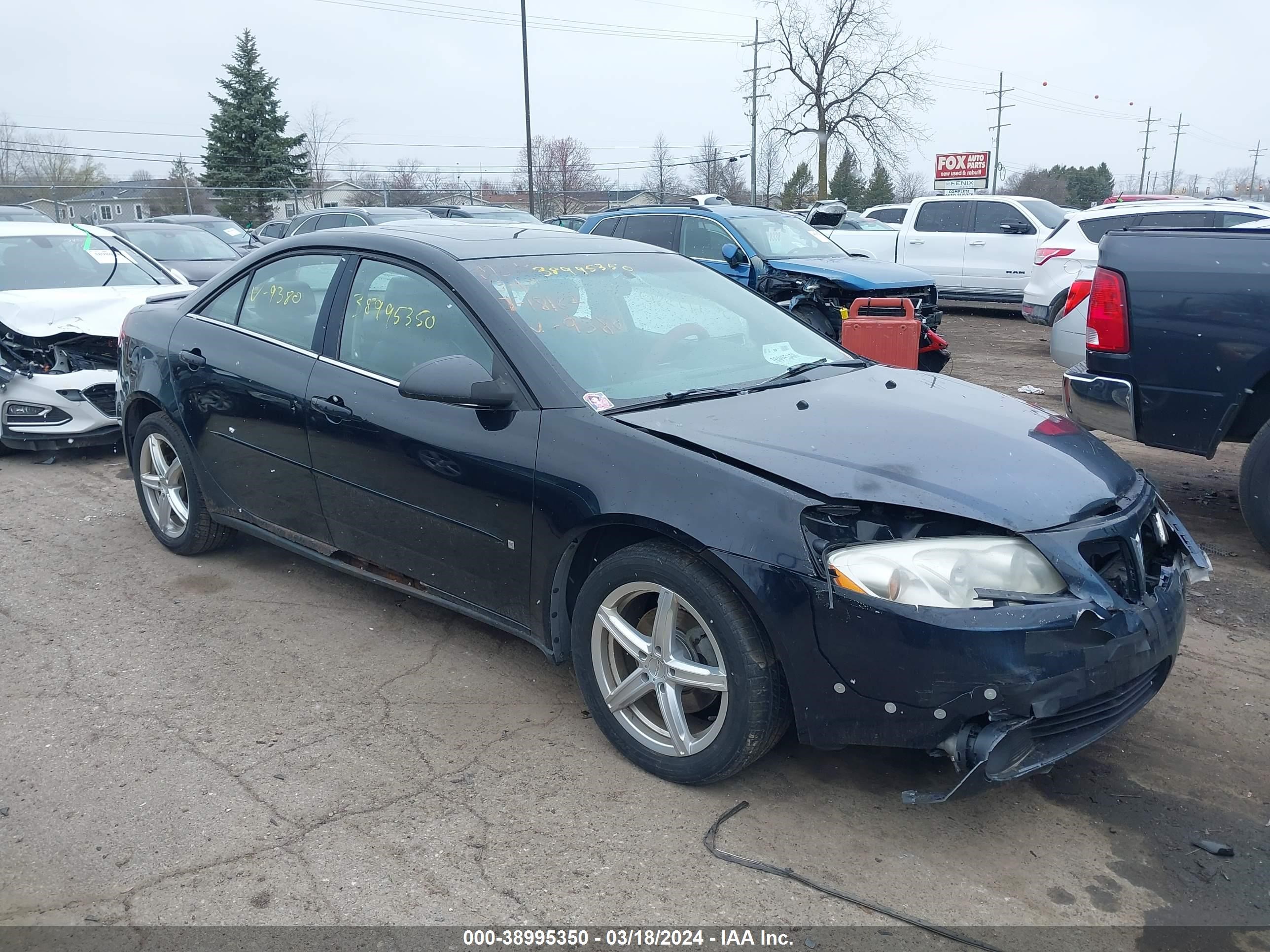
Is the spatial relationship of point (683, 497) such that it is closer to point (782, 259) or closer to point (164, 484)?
point (164, 484)

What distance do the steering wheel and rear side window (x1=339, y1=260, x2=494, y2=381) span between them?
60 centimetres

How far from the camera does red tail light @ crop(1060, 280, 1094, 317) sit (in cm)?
657

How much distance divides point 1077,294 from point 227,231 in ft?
48.6

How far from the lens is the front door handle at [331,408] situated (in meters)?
3.90

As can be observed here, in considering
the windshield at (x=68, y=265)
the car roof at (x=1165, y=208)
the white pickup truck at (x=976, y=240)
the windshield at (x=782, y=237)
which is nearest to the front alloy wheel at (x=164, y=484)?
the windshield at (x=68, y=265)

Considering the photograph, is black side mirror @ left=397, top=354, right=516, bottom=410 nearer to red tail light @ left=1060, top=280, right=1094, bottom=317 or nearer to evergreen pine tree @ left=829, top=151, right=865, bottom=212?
red tail light @ left=1060, top=280, right=1094, bottom=317

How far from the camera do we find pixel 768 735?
9.49 ft

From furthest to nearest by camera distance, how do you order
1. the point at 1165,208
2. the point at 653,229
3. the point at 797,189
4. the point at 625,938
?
the point at 797,189 < the point at 653,229 < the point at 1165,208 < the point at 625,938

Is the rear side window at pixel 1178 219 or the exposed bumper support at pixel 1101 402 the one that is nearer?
the exposed bumper support at pixel 1101 402

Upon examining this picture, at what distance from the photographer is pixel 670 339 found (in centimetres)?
386

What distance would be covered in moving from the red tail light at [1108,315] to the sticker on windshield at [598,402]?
3047 mm

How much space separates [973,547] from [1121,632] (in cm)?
46

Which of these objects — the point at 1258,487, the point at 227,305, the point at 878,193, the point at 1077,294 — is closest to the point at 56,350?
the point at 227,305

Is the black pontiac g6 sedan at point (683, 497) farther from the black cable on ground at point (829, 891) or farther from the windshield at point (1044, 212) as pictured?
the windshield at point (1044, 212)
